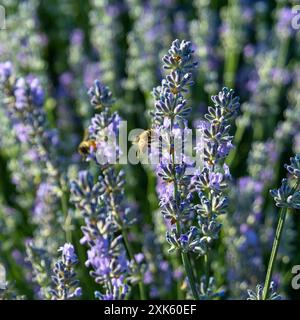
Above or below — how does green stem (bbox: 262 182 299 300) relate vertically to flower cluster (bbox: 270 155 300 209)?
below

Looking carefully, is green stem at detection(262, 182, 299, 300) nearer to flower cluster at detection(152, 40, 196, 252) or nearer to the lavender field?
the lavender field

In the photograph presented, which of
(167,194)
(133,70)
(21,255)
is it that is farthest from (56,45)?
(167,194)

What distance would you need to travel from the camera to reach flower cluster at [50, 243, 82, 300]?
1.52 meters

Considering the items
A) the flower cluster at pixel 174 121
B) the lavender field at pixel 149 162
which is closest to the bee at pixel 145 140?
the lavender field at pixel 149 162

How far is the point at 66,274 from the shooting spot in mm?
1553

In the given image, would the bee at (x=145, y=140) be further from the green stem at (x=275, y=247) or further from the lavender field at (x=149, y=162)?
the green stem at (x=275, y=247)

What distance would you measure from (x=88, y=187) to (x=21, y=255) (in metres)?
1.49

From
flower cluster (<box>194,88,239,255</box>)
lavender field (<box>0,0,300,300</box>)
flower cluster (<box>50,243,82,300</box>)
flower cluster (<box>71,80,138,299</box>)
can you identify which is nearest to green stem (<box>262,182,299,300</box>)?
lavender field (<box>0,0,300,300</box>)

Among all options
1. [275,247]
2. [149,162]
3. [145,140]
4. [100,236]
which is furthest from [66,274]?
[149,162]

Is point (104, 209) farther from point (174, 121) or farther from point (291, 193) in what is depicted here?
point (291, 193)

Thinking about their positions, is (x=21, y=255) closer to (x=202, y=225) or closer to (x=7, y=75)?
(x=7, y=75)

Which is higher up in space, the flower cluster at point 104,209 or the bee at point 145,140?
the bee at point 145,140

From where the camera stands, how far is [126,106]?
319 centimetres

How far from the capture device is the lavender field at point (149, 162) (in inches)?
58.9
